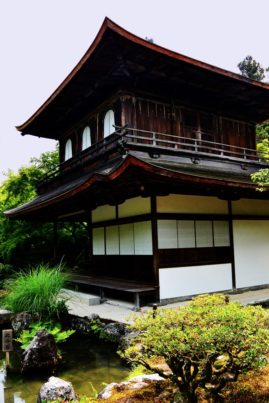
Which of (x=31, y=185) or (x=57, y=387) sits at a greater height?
(x=31, y=185)

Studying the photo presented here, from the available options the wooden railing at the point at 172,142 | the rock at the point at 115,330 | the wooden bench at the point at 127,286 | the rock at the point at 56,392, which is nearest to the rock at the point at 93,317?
the rock at the point at 115,330

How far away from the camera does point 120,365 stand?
605 cm

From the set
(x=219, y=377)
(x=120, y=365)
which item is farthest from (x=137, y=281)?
(x=219, y=377)

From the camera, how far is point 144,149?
31.8 feet

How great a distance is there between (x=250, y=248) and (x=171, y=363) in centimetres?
800

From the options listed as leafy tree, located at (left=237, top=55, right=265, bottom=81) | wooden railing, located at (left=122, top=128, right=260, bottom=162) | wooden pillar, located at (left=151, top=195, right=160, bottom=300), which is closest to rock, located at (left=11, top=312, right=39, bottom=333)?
wooden pillar, located at (left=151, top=195, right=160, bottom=300)

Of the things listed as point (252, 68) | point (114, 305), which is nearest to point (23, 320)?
point (114, 305)

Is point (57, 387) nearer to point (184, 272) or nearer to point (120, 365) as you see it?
point (120, 365)

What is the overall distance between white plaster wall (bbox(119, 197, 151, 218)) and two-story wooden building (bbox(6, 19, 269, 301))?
0.10ft

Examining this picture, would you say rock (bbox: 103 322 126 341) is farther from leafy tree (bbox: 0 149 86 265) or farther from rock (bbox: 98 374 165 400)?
leafy tree (bbox: 0 149 86 265)

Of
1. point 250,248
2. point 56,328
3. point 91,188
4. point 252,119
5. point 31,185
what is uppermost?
point 252,119

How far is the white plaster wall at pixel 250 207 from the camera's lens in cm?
1052

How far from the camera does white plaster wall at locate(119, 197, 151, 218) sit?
9141mm

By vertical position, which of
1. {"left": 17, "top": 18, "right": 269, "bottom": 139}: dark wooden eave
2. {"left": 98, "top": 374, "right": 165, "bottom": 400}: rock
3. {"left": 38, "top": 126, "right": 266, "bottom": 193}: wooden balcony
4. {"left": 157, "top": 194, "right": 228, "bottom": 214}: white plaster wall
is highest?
{"left": 17, "top": 18, "right": 269, "bottom": 139}: dark wooden eave
